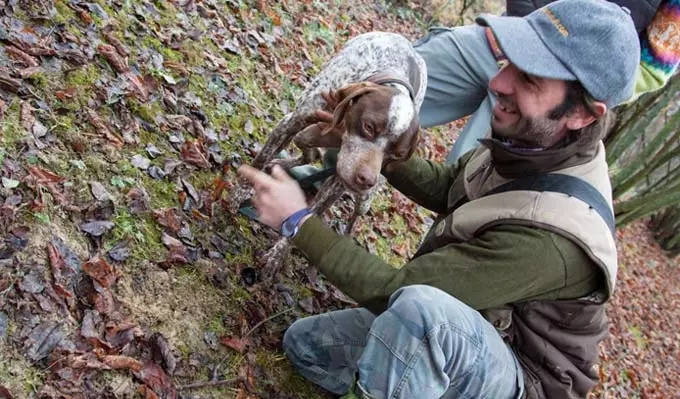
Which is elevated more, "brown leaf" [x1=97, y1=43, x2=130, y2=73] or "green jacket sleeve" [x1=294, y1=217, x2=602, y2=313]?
"green jacket sleeve" [x1=294, y1=217, x2=602, y2=313]

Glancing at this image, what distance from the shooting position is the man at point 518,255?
8.17ft

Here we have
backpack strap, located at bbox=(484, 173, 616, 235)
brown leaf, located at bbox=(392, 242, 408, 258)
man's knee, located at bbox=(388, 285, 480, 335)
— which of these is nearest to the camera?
man's knee, located at bbox=(388, 285, 480, 335)

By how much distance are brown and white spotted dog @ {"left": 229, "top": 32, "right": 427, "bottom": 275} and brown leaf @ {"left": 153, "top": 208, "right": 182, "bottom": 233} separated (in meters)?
0.46

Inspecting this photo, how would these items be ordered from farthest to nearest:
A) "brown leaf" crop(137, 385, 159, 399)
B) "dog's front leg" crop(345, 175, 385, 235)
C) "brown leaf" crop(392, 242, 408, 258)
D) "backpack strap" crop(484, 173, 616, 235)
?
"brown leaf" crop(392, 242, 408, 258), "dog's front leg" crop(345, 175, 385, 235), "brown leaf" crop(137, 385, 159, 399), "backpack strap" crop(484, 173, 616, 235)

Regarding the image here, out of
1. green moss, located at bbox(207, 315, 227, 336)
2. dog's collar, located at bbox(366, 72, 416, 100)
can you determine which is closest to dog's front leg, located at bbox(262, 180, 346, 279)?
green moss, located at bbox(207, 315, 227, 336)

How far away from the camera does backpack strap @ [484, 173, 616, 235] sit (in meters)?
2.60

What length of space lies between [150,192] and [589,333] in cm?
251

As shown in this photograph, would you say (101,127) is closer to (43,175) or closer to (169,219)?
(43,175)

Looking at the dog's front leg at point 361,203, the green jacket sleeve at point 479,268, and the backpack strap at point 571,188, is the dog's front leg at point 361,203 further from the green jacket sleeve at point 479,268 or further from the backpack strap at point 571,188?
the backpack strap at point 571,188

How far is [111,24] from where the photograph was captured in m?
4.32

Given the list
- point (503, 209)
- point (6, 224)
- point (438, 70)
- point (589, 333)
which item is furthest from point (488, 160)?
point (6, 224)

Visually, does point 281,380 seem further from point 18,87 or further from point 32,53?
point 32,53

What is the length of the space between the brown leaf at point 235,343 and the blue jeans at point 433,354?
0.89 meters

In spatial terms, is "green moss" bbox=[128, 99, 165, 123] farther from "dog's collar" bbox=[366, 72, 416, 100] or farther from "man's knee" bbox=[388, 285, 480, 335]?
"man's knee" bbox=[388, 285, 480, 335]
